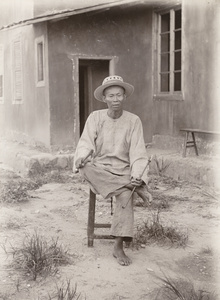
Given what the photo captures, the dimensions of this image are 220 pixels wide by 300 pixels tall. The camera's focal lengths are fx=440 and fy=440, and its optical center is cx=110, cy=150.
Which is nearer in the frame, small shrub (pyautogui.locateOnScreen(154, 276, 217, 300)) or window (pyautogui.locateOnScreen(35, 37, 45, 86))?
small shrub (pyautogui.locateOnScreen(154, 276, 217, 300))

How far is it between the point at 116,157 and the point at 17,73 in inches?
304

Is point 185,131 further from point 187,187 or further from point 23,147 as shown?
point 23,147

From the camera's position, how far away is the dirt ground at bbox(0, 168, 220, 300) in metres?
3.42

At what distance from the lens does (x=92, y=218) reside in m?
4.35

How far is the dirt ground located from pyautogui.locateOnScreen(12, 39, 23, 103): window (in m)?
4.83

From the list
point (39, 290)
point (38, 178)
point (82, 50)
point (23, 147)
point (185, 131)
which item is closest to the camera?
point (39, 290)

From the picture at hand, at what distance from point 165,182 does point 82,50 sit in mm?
3488

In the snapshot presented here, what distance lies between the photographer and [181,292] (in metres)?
3.20

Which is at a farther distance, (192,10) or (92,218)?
(192,10)

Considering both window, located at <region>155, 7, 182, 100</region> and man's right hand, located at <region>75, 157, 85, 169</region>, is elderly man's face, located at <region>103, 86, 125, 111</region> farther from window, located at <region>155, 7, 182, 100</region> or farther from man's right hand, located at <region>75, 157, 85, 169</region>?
window, located at <region>155, 7, 182, 100</region>

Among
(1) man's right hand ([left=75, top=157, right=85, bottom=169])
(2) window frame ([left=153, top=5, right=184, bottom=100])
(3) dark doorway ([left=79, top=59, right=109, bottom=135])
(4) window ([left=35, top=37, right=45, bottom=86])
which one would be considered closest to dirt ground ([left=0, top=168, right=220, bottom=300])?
(1) man's right hand ([left=75, top=157, right=85, bottom=169])

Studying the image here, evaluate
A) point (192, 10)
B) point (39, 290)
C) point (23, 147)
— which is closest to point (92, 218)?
point (39, 290)

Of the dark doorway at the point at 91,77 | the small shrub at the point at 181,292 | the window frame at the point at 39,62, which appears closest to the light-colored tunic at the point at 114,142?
the small shrub at the point at 181,292

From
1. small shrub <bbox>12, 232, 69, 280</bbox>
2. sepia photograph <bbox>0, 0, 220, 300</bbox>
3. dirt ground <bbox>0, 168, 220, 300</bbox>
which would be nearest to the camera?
dirt ground <bbox>0, 168, 220, 300</bbox>
